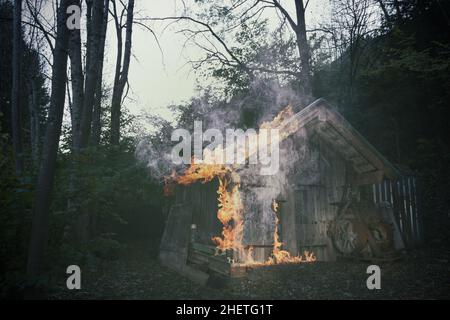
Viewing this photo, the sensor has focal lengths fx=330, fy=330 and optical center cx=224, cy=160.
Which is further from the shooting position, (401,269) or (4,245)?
(401,269)

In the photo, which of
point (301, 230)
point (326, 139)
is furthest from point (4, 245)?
point (326, 139)

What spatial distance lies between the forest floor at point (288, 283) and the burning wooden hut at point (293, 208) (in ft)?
2.45

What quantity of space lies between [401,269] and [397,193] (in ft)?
16.7

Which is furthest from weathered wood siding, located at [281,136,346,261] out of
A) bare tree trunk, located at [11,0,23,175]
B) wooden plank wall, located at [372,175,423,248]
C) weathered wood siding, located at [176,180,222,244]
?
bare tree trunk, located at [11,0,23,175]

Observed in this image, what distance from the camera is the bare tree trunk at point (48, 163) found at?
650cm

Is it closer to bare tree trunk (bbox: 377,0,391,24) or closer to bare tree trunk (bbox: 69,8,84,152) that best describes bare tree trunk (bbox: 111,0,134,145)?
bare tree trunk (bbox: 69,8,84,152)

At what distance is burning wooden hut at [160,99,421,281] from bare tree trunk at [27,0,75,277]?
446cm

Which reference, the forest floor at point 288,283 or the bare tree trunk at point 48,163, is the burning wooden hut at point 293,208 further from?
the bare tree trunk at point 48,163

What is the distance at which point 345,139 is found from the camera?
11.9m

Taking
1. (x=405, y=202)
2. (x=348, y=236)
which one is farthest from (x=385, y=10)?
(x=348, y=236)

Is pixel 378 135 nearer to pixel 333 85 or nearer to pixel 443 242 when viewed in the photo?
pixel 333 85

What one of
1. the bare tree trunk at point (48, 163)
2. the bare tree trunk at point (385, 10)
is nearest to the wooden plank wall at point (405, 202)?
the bare tree trunk at point (385, 10)

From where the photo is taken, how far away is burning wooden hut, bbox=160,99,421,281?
1047cm
